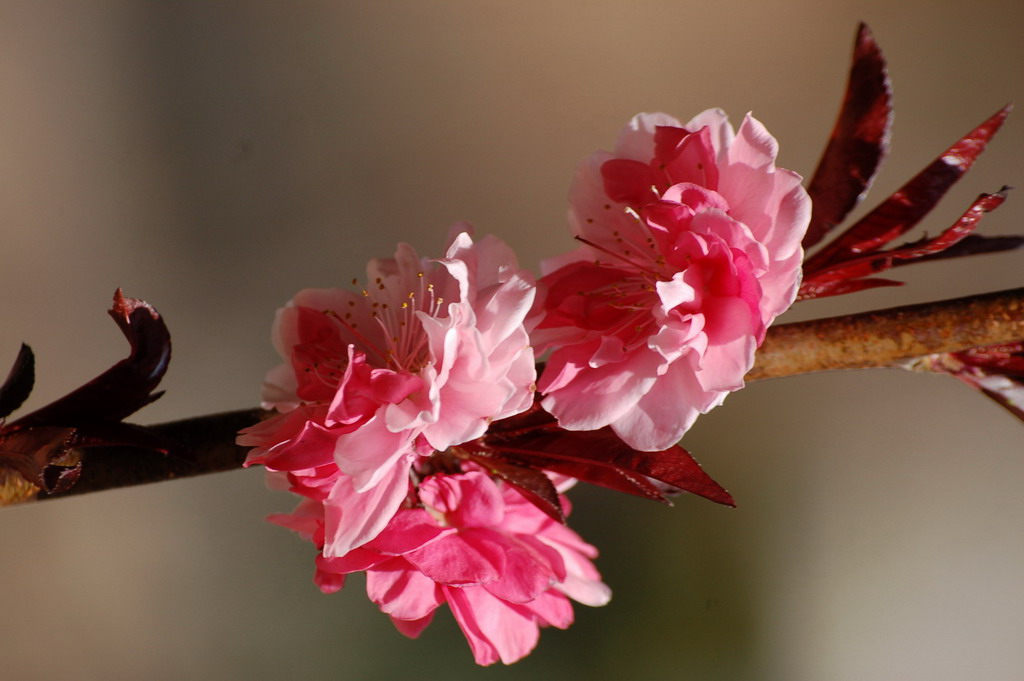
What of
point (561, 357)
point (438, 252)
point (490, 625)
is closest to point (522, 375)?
point (561, 357)

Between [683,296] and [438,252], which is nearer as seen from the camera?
[683,296]

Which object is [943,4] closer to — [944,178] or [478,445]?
[944,178]

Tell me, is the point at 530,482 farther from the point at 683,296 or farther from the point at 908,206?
the point at 908,206

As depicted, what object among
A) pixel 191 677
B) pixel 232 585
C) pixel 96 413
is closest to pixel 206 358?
pixel 232 585

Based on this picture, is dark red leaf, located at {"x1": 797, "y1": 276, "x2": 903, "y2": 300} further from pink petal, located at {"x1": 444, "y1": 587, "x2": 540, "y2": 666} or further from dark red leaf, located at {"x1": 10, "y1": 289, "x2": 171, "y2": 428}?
dark red leaf, located at {"x1": 10, "y1": 289, "x2": 171, "y2": 428}

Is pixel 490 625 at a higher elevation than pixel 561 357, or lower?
lower

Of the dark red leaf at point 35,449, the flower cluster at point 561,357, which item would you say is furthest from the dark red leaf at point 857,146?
the dark red leaf at point 35,449
